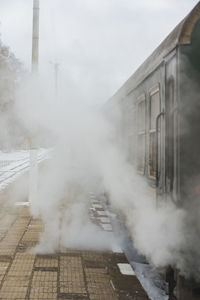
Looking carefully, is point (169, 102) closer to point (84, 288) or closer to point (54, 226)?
point (84, 288)

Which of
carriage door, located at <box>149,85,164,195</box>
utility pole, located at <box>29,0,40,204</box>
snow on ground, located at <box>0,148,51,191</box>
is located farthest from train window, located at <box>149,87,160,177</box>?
snow on ground, located at <box>0,148,51,191</box>

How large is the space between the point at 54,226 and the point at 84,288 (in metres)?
2.43

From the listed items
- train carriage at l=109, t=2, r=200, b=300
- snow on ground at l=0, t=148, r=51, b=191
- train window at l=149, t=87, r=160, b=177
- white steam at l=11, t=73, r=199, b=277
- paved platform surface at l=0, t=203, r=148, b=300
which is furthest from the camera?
snow on ground at l=0, t=148, r=51, b=191

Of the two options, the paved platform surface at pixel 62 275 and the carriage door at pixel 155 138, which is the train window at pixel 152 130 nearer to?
the carriage door at pixel 155 138

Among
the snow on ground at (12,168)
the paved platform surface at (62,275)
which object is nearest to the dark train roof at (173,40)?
the paved platform surface at (62,275)

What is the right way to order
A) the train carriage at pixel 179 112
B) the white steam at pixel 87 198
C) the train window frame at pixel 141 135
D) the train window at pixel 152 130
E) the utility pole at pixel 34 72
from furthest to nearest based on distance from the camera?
the utility pole at pixel 34 72 → the train window frame at pixel 141 135 → the train window at pixel 152 130 → the white steam at pixel 87 198 → the train carriage at pixel 179 112

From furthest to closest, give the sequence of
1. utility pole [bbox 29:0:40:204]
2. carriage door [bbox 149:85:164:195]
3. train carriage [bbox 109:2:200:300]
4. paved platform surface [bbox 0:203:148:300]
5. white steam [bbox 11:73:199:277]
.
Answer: utility pole [bbox 29:0:40:204] < carriage door [bbox 149:85:164:195] < white steam [bbox 11:73:199:277] < paved platform surface [bbox 0:203:148:300] < train carriage [bbox 109:2:200:300]

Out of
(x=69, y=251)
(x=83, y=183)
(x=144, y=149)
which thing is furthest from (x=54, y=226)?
(x=83, y=183)

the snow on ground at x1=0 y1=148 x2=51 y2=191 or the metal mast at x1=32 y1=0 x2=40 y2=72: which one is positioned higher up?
the metal mast at x1=32 y1=0 x2=40 y2=72

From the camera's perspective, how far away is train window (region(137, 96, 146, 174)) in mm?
4445

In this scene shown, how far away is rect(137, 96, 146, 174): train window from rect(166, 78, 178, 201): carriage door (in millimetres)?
1164

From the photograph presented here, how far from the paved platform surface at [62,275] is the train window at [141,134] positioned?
1355 mm

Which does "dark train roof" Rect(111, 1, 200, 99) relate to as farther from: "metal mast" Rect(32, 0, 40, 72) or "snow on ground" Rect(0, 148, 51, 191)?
"snow on ground" Rect(0, 148, 51, 191)

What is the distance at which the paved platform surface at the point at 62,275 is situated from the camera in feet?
10.3
